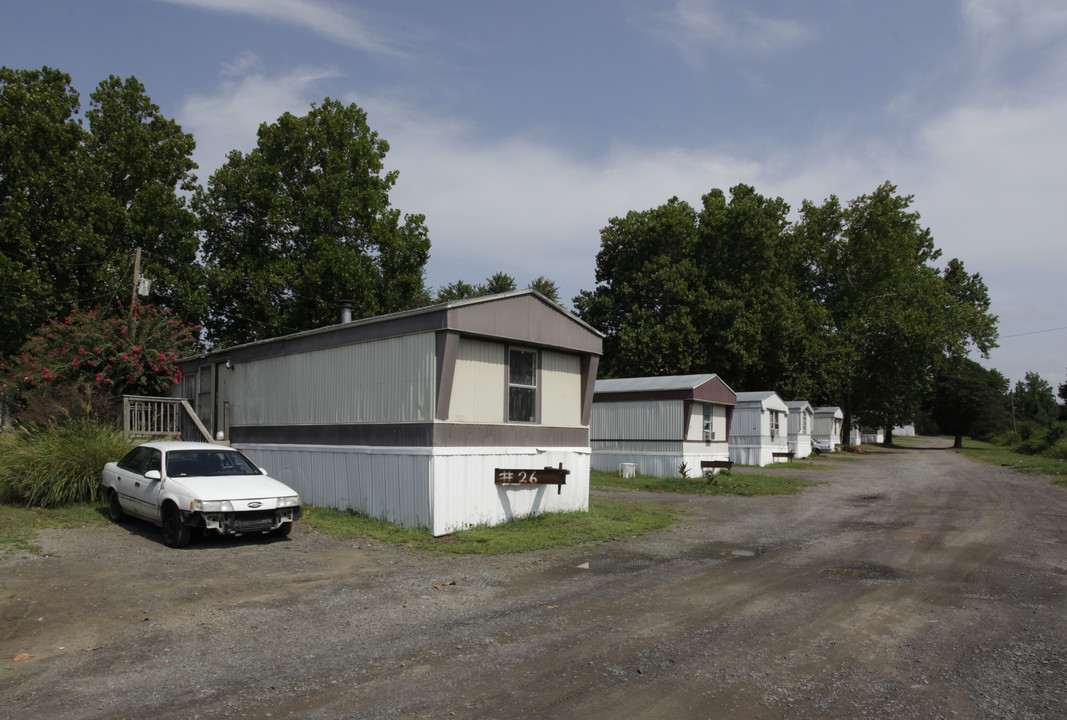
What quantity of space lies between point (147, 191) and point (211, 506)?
66.0 feet

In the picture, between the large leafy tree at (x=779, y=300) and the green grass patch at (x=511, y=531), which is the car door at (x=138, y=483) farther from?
the large leafy tree at (x=779, y=300)

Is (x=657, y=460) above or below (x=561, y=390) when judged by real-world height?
below

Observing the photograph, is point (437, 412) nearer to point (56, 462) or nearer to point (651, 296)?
point (56, 462)

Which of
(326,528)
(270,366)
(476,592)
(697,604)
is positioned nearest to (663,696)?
(697,604)

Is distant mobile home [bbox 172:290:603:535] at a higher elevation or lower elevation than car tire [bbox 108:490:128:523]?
higher

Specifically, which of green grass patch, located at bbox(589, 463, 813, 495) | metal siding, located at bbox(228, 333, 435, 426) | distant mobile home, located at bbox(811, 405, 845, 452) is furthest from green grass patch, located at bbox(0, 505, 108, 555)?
distant mobile home, located at bbox(811, 405, 845, 452)

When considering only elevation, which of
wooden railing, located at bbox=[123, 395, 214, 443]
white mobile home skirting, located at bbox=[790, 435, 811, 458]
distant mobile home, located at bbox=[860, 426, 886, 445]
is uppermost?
wooden railing, located at bbox=[123, 395, 214, 443]

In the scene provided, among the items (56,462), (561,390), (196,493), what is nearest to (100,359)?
(56,462)

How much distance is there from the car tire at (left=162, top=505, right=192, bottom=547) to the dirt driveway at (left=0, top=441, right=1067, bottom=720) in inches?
7.4

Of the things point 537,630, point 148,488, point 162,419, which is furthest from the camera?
point 162,419

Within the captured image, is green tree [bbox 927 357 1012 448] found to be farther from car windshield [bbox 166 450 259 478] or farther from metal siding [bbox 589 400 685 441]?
car windshield [bbox 166 450 259 478]

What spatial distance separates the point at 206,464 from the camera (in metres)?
11.3

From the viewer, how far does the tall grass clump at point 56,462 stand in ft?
41.4

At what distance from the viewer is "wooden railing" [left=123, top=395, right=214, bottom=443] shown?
53.8 feet
